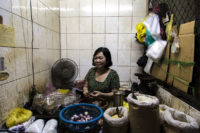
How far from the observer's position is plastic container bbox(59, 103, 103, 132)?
86cm

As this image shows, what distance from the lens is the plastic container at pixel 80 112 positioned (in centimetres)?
86

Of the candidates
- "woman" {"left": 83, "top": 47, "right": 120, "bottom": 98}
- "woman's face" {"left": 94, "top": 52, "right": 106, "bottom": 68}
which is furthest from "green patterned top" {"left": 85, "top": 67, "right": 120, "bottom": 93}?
"woman's face" {"left": 94, "top": 52, "right": 106, "bottom": 68}

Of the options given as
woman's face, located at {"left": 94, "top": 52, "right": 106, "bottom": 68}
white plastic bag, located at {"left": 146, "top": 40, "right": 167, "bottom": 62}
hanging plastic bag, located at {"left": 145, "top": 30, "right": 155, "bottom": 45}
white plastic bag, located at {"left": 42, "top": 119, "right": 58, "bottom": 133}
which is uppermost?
hanging plastic bag, located at {"left": 145, "top": 30, "right": 155, "bottom": 45}

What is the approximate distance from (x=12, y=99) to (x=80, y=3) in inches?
75.2

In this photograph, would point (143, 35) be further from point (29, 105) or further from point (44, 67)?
point (29, 105)

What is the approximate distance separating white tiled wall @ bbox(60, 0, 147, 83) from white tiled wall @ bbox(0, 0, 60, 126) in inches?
13.6

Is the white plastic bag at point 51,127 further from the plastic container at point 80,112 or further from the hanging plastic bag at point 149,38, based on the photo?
the hanging plastic bag at point 149,38

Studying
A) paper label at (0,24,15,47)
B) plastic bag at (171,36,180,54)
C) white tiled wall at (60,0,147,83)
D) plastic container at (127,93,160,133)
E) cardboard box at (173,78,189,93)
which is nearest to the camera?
plastic container at (127,93,160,133)

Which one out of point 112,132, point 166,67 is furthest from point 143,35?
point 112,132

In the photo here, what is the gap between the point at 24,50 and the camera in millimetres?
1244

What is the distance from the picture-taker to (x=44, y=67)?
5.59 feet

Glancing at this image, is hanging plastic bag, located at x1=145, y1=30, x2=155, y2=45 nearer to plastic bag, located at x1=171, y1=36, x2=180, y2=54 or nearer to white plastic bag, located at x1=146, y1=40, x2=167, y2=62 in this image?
white plastic bag, located at x1=146, y1=40, x2=167, y2=62

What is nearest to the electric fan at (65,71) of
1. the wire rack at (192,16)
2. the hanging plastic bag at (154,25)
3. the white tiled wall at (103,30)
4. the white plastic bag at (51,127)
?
the white tiled wall at (103,30)

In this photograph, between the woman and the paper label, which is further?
the woman
